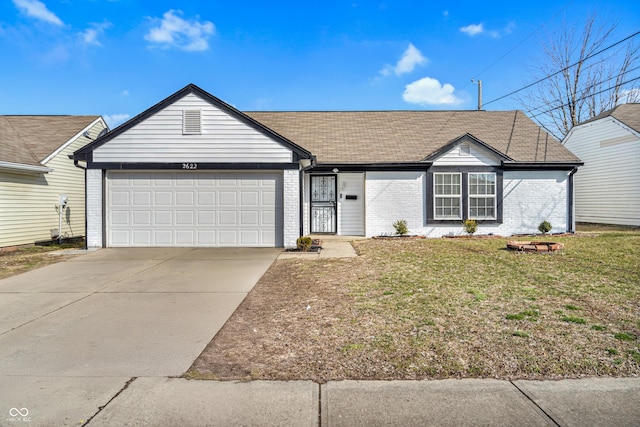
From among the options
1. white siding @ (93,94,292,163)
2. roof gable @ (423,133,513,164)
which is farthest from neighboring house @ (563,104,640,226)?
white siding @ (93,94,292,163)

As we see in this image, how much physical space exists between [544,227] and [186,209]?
497 inches

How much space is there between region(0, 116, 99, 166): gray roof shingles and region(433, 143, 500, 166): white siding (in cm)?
1451

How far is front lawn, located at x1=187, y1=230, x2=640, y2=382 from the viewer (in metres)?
3.52

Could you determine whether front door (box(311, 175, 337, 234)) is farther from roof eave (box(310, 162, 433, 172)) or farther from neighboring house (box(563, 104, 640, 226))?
neighboring house (box(563, 104, 640, 226))

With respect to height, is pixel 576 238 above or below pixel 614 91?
below

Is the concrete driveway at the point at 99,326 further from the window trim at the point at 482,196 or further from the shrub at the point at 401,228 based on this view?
the window trim at the point at 482,196

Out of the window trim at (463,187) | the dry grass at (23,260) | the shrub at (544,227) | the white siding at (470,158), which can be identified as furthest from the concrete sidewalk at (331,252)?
the shrub at (544,227)

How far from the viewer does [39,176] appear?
46.1 feet

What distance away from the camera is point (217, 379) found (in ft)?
11.0

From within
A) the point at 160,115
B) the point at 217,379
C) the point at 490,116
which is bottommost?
the point at 217,379

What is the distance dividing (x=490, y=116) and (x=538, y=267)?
37.3 ft

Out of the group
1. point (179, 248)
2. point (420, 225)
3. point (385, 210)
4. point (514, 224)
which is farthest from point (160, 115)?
point (514, 224)

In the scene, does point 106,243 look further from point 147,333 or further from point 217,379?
point 217,379

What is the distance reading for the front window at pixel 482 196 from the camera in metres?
14.1
